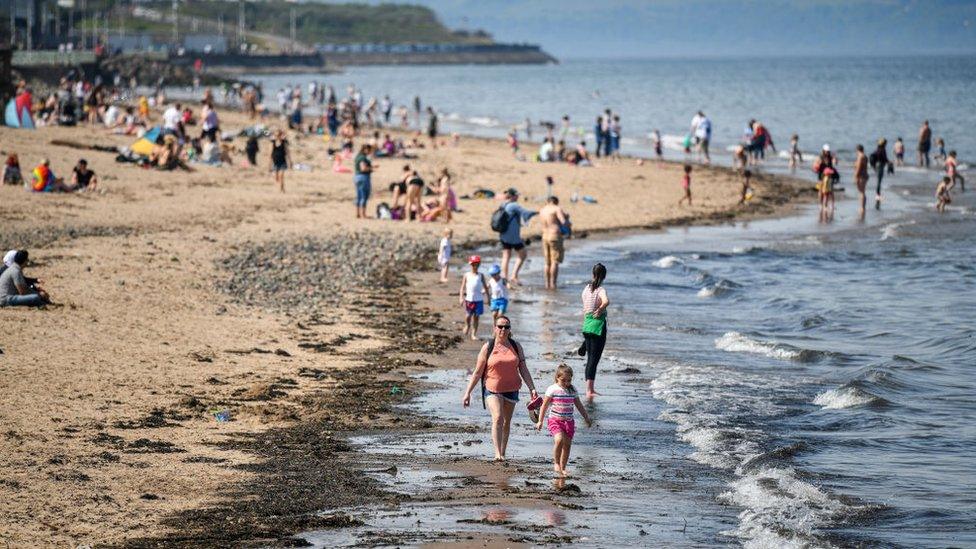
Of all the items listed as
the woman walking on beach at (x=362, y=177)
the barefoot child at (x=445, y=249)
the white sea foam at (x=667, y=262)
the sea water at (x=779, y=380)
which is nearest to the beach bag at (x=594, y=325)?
the sea water at (x=779, y=380)

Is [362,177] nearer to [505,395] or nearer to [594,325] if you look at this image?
[594,325]

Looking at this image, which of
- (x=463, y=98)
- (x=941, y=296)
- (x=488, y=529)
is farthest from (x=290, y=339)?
(x=463, y=98)

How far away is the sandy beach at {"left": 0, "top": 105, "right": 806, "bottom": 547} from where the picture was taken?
35.5 ft

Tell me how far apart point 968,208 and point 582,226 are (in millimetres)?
11423

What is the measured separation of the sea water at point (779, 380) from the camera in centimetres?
1140

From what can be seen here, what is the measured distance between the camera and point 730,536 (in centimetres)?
1062

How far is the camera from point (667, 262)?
25.9m

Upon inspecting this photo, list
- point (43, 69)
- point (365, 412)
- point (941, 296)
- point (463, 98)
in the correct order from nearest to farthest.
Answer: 1. point (365, 412)
2. point (941, 296)
3. point (43, 69)
4. point (463, 98)

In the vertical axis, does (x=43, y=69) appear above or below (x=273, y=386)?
above

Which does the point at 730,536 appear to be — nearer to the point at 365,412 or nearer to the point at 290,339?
the point at 365,412

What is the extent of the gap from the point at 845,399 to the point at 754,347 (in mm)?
3081

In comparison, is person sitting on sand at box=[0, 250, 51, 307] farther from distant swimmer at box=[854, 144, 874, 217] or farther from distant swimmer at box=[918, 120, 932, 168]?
distant swimmer at box=[918, 120, 932, 168]

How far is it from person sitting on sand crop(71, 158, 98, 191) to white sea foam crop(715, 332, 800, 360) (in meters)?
16.3

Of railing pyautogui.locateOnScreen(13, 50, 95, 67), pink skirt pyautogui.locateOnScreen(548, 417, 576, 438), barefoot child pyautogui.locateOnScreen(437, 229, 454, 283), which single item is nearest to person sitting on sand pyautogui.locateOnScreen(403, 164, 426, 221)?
barefoot child pyautogui.locateOnScreen(437, 229, 454, 283)
